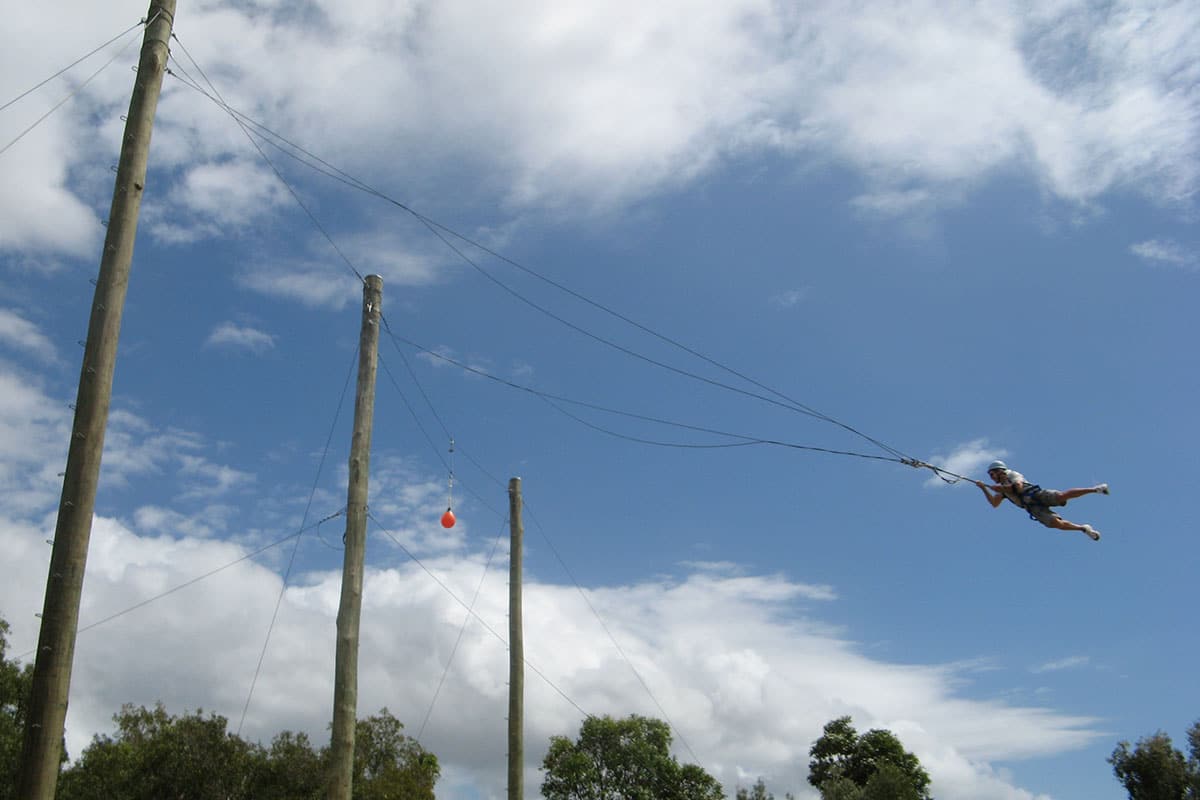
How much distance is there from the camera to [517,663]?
16.3 m

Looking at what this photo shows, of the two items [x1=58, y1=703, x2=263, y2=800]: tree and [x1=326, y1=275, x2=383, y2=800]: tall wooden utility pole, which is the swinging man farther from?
[x1=58, y1=703, x2=263, y2=800]: tree

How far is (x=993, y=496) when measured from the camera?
11.7m

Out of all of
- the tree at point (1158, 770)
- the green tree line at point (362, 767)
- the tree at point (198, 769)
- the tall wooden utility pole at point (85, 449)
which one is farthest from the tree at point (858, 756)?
the tall wooden utility pole at point (85, 449)

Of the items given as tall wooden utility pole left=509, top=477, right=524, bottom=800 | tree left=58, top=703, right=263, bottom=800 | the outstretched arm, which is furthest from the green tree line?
the outstretched arm

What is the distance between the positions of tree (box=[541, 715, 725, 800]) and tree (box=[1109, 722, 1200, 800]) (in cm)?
1448

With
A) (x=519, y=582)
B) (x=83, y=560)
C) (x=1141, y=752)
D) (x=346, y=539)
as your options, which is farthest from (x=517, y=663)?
(x=1141, y=752)

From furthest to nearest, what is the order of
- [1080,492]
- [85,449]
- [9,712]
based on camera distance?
[9,712], [1080,492], [85,449]

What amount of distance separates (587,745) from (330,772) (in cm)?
3261

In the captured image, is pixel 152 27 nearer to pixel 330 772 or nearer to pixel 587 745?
pixel 330 772

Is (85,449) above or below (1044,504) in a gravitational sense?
below

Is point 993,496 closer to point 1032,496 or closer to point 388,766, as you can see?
point 1032,496

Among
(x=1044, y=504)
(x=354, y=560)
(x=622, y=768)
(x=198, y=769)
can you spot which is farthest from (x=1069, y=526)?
(x=622, y=768)

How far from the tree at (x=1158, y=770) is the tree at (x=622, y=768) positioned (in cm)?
1448

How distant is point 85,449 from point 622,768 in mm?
35774
